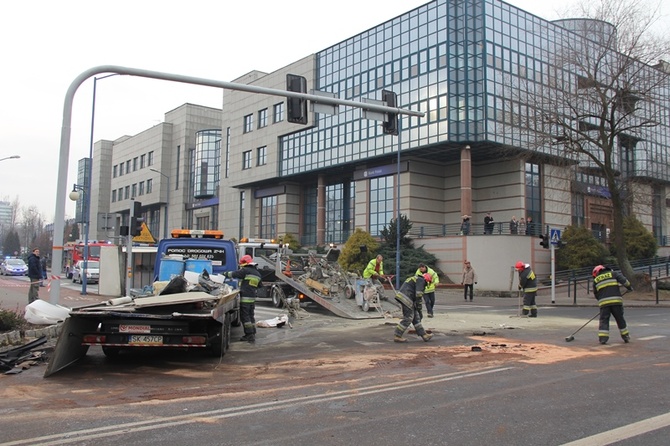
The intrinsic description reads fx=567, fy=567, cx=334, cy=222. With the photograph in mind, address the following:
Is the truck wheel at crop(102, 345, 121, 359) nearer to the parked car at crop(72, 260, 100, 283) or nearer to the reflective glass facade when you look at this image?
the parked car at crop(72, 260, 100, 283)

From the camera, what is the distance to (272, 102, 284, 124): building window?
5056cm

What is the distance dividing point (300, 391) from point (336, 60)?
1614 inches

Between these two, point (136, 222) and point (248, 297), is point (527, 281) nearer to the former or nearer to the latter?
point (248, 297)

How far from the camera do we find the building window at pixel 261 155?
51906 millimetres

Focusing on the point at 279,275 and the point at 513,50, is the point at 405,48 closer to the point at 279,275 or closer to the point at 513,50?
the point at 513,50

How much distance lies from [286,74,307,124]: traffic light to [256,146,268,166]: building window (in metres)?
38.1

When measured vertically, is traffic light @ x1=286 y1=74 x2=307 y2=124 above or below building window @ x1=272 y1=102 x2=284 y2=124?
below

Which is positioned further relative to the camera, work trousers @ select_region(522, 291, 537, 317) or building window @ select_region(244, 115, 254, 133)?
building window @ select_region(244, 115, 254, 133)

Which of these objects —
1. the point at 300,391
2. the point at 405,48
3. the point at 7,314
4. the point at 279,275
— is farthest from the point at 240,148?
the point at 300,391

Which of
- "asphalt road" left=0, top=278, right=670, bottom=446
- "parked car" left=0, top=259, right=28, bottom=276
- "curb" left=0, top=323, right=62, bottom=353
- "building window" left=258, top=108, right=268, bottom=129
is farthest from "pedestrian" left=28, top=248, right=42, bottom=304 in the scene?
"building window" left=258, top=108, right=268, bottom=129

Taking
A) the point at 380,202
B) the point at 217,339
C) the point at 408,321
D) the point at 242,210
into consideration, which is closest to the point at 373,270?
the point at 408,321

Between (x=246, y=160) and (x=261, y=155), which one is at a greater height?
(x=261, y=155)

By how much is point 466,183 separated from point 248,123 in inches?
1011

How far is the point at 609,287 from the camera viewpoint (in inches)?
436
